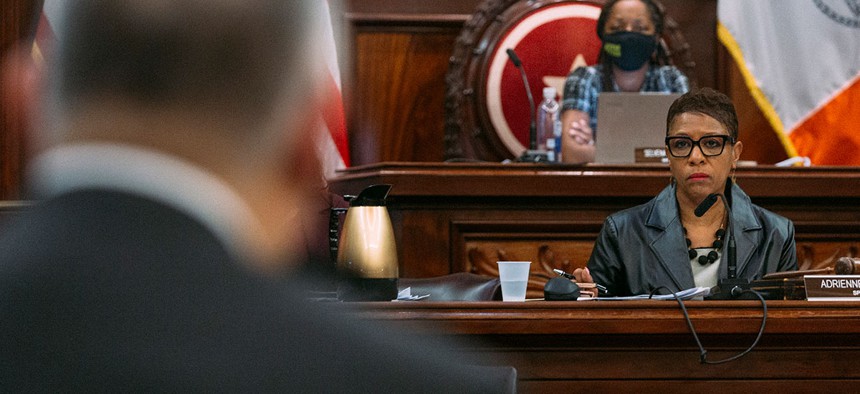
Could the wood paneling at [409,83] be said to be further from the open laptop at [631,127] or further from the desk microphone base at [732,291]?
the desk microphone base at [732,291]

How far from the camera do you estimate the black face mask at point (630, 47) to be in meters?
4.03

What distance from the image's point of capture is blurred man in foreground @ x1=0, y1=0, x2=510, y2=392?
446 millimetres

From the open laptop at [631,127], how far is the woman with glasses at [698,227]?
0.80m

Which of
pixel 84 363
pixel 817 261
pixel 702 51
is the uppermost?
pixel 702 51

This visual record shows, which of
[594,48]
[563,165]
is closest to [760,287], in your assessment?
[563,165]

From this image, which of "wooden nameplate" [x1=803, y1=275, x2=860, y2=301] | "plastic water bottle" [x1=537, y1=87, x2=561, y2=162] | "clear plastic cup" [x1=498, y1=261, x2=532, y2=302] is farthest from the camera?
"plastic water bottle" [x1=537, y1=87, x2=561, y2=162]

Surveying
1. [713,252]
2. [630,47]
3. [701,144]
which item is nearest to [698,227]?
[713,252]

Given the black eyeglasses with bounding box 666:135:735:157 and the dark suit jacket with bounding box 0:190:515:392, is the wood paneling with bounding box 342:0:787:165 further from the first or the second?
the dark suit jacket with bounding box 0:190:515:392

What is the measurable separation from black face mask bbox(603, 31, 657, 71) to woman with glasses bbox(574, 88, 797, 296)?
1.33 metres

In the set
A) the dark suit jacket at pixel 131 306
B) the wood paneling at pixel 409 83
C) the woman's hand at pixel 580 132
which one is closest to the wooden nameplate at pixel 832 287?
the dark suit jacket at pixel 131 306

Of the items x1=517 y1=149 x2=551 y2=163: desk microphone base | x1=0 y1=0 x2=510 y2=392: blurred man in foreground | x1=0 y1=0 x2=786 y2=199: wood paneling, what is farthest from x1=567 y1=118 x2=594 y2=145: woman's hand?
x1=0 y1=0 x2=510 y2=392: blurred man in foreground

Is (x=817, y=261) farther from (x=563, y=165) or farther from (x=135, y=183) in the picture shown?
(x=135, y=183)

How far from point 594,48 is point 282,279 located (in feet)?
15.1

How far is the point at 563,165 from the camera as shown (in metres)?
3.53
